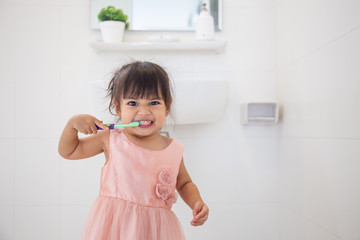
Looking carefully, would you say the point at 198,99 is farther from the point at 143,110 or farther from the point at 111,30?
the point at 111,30

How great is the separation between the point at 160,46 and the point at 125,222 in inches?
36.0

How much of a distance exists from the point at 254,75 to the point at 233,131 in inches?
12.1

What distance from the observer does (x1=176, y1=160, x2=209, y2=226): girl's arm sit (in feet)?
3.00

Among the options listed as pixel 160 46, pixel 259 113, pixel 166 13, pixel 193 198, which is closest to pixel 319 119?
pixel 259 113

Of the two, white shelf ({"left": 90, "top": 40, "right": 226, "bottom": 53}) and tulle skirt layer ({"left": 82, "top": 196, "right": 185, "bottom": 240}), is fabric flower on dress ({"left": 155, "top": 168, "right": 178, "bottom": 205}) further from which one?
white shelf ({"left": 90, "top": 40, "right": 226, "bottom": 53})

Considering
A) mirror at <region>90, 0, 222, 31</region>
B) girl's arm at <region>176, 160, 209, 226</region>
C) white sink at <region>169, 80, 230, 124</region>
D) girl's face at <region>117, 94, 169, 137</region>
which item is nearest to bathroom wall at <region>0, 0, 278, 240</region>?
mirror at <region>90, 0, 222, 31</region>

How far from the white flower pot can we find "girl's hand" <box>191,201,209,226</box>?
3.04ft

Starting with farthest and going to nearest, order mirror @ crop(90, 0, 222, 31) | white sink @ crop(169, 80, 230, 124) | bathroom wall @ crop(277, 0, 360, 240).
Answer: mirror @ crop(90, 0, 222, 31) < white sink @ crop(169, 80, 230, 124) < bathroom wall @ crop(277, 0, 360, 240)

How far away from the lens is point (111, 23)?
152cm

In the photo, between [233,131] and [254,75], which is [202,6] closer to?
[254,75]

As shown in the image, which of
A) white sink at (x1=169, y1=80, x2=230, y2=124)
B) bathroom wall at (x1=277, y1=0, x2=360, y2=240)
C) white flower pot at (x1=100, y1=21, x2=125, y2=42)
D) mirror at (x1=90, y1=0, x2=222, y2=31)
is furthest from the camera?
mirror at (x1=90, y1=0, x2=222, y2=31)

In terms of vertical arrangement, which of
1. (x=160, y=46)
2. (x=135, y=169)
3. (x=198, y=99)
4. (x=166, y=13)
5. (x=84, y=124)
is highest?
(x=166, y=13)

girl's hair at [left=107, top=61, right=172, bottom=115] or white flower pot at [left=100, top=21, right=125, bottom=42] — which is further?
white flower pot at [left=100, top=21, right=125, bottom=42]

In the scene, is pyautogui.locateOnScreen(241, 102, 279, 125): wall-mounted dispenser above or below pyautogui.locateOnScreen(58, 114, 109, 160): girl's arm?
above
